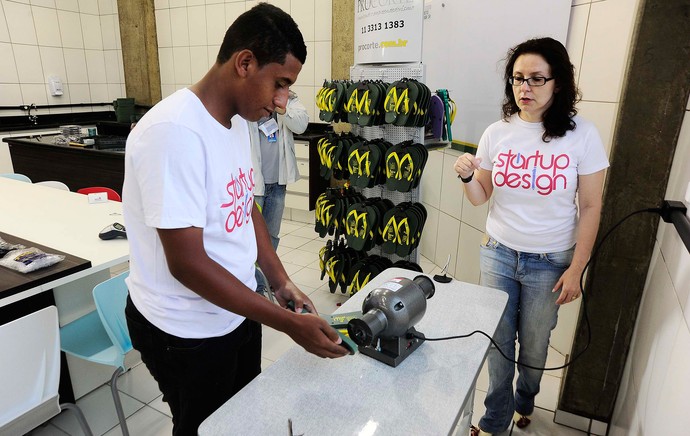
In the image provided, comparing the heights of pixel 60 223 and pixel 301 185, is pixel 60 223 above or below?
above

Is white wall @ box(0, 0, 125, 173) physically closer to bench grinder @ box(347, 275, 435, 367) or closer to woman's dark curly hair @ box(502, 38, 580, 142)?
bench grinder @ box(347, 275, 435, 367)

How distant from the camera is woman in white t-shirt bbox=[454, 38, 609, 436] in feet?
4.78

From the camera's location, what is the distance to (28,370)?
134 cm

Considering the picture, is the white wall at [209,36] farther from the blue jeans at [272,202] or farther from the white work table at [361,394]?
the white work table at [361,394]

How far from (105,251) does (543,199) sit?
181 cm

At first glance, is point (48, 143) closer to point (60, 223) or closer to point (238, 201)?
point (60, 223)

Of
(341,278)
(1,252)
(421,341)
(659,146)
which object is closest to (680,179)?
(659,146)

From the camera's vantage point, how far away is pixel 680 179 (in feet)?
4.43

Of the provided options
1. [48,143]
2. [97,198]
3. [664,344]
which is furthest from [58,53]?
[664,344]

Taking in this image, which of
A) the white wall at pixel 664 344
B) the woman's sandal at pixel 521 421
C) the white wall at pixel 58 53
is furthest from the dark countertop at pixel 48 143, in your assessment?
the white wall at pixel 664 344

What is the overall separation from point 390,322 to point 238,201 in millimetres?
472

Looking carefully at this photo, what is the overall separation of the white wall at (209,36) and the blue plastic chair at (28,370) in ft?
13.6

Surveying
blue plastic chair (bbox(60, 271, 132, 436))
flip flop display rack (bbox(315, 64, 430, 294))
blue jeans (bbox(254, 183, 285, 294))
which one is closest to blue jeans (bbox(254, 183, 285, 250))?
blue jeans (bbox(254, 183, 285, 294))

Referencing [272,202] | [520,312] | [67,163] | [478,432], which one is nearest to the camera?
[520,312]
